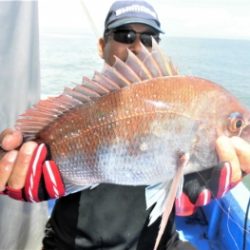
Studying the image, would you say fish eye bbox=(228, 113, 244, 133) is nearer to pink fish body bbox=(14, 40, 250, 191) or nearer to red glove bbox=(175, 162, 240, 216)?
pink fish body bbox=(14, 40, 250, 191)

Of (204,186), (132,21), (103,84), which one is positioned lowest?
(204,186)

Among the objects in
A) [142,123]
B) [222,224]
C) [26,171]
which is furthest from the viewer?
[222,224]

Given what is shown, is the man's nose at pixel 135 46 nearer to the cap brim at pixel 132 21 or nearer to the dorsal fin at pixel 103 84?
the cap brim at pixel 132 21

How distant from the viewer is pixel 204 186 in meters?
1.25

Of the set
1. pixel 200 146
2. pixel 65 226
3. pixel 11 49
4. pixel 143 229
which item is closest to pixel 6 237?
pixel 65 226

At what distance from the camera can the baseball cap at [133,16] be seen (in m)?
1.70

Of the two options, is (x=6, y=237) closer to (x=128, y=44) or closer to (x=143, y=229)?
(x=143, y=229)

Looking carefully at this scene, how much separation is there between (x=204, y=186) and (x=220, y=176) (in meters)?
0.12

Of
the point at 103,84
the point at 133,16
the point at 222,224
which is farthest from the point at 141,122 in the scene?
the point at 222,224

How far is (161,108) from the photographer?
3.51 ft

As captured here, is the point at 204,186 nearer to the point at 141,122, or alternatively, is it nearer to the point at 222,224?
the point at 141,122

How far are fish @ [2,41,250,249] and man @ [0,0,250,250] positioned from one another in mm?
78

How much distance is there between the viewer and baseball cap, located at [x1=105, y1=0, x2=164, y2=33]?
1.70 metres

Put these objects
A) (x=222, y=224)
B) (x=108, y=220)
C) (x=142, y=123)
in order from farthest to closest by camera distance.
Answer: (x=222, y=224) → (x=108, y=220) → (x=142, y=123)
